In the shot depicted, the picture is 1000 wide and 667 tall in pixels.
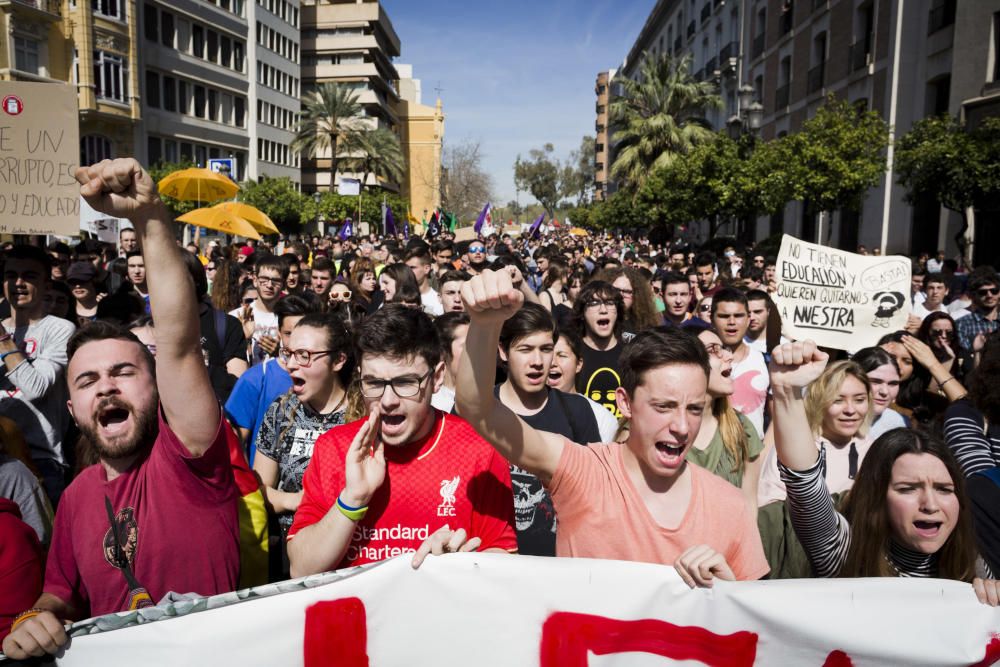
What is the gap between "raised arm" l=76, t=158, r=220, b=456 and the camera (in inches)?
80.0

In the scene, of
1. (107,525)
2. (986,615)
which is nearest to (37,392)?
(107,525)

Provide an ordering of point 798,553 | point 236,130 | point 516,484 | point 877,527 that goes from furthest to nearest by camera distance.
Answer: point 236,130
point 516,484
point 798,553
point 877,527

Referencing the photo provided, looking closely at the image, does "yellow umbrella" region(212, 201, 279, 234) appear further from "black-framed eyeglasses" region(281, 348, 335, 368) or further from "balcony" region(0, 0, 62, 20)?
"balcony" region(0, 0, 62, 20)

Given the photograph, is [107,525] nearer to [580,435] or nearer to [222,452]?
[222,452]

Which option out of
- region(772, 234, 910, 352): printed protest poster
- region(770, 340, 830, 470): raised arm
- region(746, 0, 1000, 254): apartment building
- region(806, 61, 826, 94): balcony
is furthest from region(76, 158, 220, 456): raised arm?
region(806, 61, 826, 94): balcony

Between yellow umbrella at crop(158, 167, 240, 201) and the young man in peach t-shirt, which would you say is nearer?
the young man in peach t-shirt

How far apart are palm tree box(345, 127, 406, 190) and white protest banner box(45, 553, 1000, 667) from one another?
182 feet

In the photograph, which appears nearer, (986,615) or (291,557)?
(986,615)

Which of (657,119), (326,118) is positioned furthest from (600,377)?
(326,118)

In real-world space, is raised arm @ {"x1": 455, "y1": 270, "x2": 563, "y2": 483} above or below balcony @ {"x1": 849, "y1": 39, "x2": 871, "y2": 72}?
below

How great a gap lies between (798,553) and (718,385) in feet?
3.67

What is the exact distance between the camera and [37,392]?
4.04m

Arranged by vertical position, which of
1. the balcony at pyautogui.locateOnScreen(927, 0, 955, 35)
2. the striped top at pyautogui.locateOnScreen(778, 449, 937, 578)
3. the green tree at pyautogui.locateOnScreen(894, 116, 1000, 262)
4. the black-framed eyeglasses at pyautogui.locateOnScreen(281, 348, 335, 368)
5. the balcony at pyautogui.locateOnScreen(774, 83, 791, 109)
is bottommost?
the striped top at pyautogui.locateOnScreen(778, 449, 937, 578)

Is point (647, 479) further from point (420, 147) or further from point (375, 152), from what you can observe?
point (420, 147)
